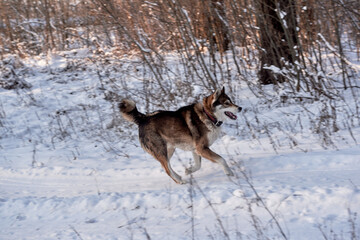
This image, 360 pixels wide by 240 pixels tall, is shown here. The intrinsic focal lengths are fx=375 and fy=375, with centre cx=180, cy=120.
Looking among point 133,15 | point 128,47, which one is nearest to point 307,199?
point 133,15

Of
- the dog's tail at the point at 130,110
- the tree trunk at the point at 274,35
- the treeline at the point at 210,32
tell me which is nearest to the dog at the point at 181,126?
the dog's tail at the point at 130,110

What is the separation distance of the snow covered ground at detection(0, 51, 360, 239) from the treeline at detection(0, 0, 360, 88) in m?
1.28

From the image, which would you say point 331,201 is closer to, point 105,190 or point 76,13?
point 105,190

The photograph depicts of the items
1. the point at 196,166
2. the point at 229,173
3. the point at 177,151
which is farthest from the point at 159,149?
the point at 177,151

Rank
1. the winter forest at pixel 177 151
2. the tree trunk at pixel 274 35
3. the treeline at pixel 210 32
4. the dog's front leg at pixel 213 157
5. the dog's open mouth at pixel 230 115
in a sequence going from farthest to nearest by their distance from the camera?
the tree trunk at pixel 274 35 → the treeline at pixel 210 32 → the dog's open mouth at pixel 230 115 → the dog's front leg at pixel 213 157 → the winter forest at pixel 177 151

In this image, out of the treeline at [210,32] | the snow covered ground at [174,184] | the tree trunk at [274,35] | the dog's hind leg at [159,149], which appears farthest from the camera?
the tree trunk at [274,35]

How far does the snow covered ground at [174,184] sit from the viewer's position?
4.04 metres

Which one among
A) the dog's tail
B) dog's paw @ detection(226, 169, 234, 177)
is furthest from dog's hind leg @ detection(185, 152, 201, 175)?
the dog's tail

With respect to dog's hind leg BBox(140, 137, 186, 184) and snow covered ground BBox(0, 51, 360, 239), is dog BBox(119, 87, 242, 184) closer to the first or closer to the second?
dog's hind leg BBox(140, 137, 186, 184)

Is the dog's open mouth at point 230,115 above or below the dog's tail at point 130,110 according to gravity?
below

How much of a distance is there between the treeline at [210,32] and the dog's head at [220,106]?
251 cm

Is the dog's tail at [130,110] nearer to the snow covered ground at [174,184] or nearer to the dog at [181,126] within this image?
the dog at [181,126]

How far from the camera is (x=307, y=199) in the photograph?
4.29m

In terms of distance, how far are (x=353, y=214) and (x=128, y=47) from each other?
12024 mm
